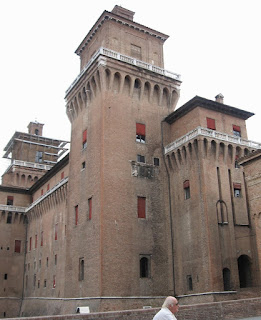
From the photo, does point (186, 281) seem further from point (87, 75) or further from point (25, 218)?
point (25, 218)

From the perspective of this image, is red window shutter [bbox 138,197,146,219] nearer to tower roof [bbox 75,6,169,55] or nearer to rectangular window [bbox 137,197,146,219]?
rectangular window [bbox 137,197,146,219]

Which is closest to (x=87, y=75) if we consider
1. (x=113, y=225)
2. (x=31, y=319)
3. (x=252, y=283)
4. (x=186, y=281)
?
(x=113, y=225)

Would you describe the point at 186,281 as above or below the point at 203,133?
below

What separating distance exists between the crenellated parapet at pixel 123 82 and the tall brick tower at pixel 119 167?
0.09m

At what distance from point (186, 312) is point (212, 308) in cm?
181

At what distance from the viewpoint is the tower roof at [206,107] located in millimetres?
33500

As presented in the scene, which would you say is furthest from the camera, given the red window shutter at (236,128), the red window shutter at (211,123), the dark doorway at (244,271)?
the red window shutter at (236,128)

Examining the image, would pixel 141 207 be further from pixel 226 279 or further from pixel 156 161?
pixel 226 279

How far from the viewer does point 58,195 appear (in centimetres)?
4475

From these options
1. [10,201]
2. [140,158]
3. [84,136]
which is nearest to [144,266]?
[140,158]

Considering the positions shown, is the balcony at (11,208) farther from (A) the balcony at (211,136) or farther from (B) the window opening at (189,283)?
(B) the window opening at (189,283)

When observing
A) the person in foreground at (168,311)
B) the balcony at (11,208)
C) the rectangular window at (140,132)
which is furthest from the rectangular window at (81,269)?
the person in foreground at (168,311)

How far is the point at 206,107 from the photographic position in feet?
111

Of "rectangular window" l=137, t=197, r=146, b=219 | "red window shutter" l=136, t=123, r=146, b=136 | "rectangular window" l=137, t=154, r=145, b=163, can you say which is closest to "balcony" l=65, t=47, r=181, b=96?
"red window shutter" l=136, t=123, r=146, b=136
